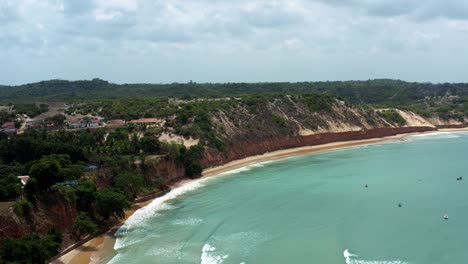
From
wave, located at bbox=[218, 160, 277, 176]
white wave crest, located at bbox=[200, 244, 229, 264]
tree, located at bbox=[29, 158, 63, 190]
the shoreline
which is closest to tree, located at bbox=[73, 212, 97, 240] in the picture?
the shoreline

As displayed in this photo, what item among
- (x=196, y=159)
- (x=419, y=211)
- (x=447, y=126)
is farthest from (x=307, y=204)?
(x=447, y=126)

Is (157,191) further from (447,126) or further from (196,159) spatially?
(447,126)

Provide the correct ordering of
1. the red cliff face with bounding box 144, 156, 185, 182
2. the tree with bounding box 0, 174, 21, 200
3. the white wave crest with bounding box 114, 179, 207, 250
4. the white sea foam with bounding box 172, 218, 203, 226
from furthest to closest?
the red cliff face with bounding box 144, 156, 185, 182
the white sea foam with bounding box 172, 218, 203, 226
the white wave crest with bounding box 114, 179, 207, 250
the tree with bounding box 0, 174, 21, 200

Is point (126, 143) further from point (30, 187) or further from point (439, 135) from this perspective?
point (439, 135)

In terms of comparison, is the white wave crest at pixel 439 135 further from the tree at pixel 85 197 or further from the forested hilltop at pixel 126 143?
the tree at pixel 85 197

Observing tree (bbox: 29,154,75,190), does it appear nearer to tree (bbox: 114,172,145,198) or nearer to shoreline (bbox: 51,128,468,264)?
shoreline (bbox: 51,128,468,264)
